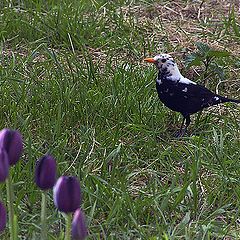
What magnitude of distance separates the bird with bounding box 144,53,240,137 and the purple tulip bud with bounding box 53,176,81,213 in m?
1.37

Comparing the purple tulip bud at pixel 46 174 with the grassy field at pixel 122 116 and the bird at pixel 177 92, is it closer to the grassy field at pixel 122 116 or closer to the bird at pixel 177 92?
the grassy field at pixel 122 116

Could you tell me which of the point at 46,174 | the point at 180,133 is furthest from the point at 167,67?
the point at 46,174

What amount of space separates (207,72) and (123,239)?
1382 mm

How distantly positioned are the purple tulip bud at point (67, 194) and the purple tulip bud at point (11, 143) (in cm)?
11

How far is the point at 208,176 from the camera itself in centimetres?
229

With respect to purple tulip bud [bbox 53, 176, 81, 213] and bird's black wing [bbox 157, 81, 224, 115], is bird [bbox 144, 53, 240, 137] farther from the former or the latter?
purple tulip bud [bbox 53, 176, 81, 213]

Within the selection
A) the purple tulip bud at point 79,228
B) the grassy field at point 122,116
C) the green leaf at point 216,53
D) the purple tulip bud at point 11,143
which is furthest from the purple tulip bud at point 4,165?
the green leaf at point 216,53

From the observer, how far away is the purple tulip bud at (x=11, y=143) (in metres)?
1.23

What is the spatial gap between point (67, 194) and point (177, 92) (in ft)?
4.58

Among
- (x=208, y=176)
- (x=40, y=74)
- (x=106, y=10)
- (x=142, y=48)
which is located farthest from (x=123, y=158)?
(x=106, y=10)

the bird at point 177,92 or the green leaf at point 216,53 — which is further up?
the bird at point 177,92

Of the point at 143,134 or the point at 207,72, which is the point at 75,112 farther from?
the point at 207,72

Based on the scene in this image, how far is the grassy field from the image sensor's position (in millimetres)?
2021

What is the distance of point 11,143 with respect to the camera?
1237 mm
